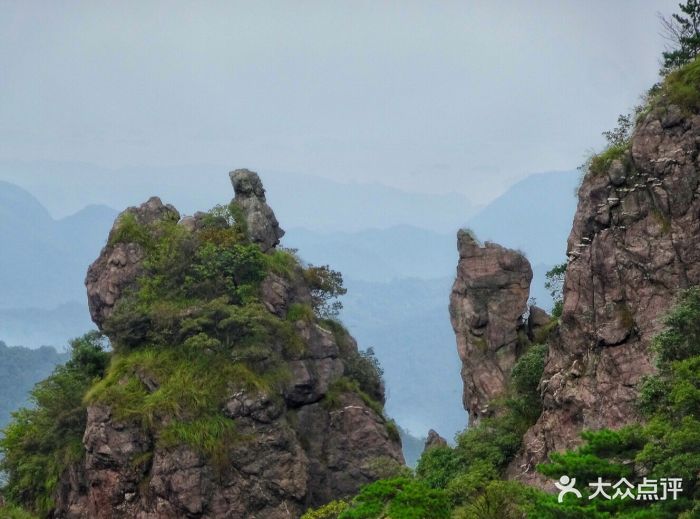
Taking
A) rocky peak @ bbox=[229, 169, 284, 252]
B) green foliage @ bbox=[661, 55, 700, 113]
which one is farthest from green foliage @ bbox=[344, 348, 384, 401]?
green foliage @ bbox=[661, 55, 700, 113]

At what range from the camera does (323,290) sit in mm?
38969

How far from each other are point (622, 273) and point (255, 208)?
57.9 feet

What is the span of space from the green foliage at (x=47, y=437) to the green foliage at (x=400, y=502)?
15.3 m

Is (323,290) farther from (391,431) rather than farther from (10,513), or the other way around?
(10,513)

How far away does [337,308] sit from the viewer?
39.3 m

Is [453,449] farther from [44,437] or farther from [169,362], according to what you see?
[44,437]

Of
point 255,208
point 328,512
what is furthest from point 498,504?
point 255,208

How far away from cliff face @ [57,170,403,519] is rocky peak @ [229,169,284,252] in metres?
0.06

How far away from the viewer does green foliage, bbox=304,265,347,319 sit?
38656mm

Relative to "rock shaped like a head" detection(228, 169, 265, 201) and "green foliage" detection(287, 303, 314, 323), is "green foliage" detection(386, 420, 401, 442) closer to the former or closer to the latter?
"green foliage" detection(287, 303, 314, 323)

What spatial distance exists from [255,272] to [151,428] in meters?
7.91

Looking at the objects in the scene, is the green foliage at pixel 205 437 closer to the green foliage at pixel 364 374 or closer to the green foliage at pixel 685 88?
the green foliage at pixel 364 374

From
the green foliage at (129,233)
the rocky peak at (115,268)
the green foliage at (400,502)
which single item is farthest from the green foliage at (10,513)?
the green foliage at (129,233)

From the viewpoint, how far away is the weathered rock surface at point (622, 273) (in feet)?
79.7
